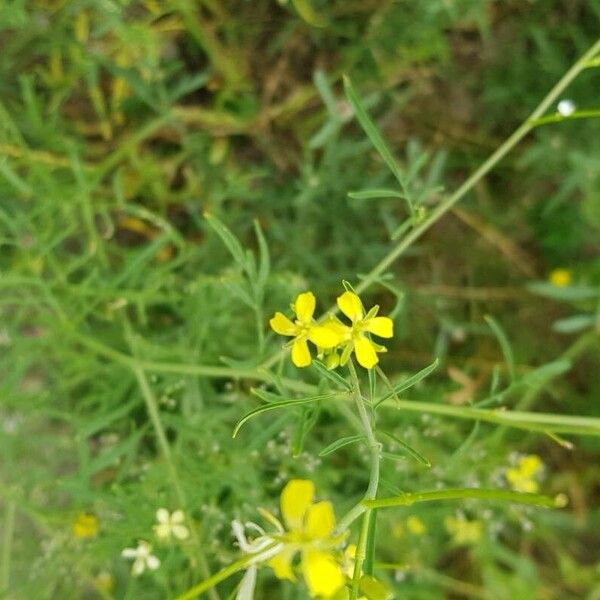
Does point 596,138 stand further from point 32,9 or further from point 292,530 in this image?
point 292,530

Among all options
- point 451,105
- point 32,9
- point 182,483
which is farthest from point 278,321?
point 451,105

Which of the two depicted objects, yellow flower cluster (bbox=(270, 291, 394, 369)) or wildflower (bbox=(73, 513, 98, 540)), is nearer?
yellow flower cluster (bbox=(270, 291, 394, 369))

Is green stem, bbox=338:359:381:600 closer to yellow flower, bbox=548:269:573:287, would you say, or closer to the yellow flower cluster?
the yellow flower cluster

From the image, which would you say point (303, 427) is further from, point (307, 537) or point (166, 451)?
point (166, 451)

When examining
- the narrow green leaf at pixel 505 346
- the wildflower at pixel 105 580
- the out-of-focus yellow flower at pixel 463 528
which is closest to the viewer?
the narrow green leaf at pixel 505 346

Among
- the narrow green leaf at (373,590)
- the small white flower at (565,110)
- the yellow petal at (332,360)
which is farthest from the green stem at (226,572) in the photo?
the small white flower at (565,110)

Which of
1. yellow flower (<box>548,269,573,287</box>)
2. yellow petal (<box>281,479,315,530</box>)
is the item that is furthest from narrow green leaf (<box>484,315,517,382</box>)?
yellow flower (<box>548,269,573,287</box>)

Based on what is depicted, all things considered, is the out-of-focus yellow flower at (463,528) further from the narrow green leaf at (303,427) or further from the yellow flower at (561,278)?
the narrow green leaf at (303,427)
